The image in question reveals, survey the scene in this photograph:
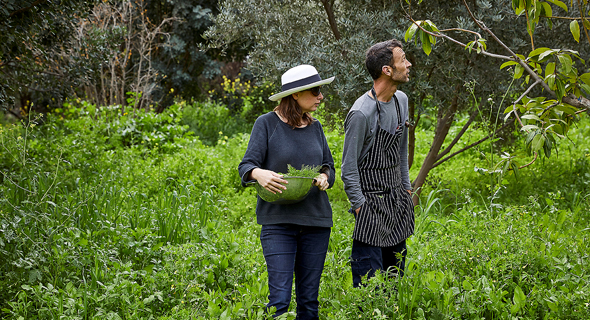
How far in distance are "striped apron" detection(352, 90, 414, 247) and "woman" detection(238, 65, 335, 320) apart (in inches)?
9.5

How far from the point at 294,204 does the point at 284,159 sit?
0.25 metres

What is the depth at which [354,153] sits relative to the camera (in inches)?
106

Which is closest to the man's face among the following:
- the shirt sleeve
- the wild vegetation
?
the wild vegetation

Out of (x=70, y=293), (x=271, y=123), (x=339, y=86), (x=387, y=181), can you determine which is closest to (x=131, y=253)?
(x=70, y=293)

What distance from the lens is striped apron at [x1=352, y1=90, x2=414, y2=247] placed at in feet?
9.01

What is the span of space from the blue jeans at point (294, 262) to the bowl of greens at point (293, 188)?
202 mm

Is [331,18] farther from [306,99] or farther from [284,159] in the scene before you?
[284,159]

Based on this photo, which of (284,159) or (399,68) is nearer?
(284,159)

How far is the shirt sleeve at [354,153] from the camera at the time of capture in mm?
2693

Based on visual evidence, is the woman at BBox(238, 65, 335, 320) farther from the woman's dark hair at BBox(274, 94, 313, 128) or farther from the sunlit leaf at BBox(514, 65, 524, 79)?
the sunlit leaf at BBox(514, 65, 524, 79)

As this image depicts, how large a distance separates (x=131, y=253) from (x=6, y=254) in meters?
0.84

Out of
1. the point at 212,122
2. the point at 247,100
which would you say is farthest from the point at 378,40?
the point at 247,100

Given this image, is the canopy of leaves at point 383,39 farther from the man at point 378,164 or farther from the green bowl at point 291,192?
the green bowl at point 291,192

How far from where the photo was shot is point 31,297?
303 cm
